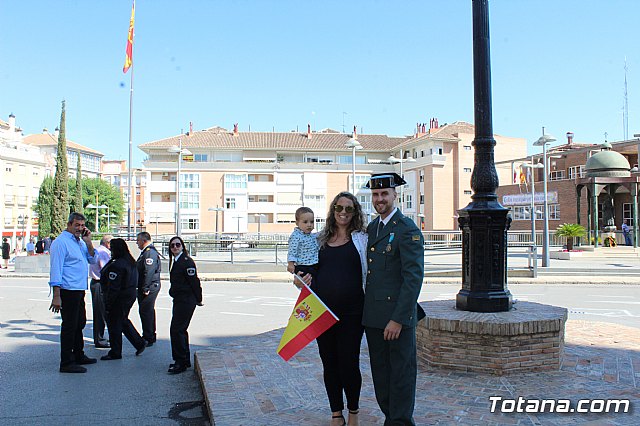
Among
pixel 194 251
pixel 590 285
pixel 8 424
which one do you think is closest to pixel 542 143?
pixel 590 285

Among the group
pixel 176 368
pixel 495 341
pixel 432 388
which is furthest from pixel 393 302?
pixel 176 368

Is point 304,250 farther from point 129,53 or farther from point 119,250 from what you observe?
point 129,53

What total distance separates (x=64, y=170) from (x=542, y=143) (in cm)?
2518

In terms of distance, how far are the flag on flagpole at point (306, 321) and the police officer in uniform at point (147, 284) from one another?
4432 millimetres

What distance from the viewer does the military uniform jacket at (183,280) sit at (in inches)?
276

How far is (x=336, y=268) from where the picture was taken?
4180mm

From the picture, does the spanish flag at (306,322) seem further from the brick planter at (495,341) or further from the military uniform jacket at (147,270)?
the military uniform jacket at (147,270)

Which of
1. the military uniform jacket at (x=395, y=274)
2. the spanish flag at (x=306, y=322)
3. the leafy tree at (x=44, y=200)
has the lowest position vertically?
the spanish flag at (x=306, y=322)

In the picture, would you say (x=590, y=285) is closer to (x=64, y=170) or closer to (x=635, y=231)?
(x=635, y=231)

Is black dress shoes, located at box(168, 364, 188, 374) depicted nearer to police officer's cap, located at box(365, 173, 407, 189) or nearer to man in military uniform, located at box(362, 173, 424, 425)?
man in military uniform, located at box(362, 173, 424, 425)

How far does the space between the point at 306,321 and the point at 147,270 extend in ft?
15.4

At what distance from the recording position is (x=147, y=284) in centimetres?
827

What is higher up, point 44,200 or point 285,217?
point 44,200

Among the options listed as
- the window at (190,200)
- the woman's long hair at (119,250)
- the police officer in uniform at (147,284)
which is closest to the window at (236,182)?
the window at (190,200)
